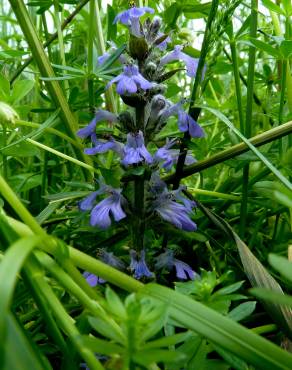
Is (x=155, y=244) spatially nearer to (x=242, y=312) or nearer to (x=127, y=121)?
(x=127, y=121)

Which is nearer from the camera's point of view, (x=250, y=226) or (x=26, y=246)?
(x=26, y=246)

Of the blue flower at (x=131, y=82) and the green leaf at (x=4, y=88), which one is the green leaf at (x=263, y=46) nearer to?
the blue flower at (x=131, y=82)

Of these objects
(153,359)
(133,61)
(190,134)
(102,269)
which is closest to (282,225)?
(190,134)

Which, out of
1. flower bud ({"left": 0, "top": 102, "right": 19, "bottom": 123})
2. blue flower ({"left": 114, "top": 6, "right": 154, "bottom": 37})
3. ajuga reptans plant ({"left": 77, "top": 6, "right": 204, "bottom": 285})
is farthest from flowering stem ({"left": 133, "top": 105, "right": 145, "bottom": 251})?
flower bud ({"left": 0, "top": 102, "right": 19, "bottom": 123})

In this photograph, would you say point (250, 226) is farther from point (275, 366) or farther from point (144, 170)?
point (275, 366)

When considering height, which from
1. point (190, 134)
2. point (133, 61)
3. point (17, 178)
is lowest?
point (17, 178)

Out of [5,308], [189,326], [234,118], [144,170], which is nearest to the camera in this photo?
[5,308]

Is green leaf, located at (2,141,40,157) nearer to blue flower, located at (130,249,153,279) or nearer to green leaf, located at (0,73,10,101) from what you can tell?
green leaf, located at (0,73,10,101)
